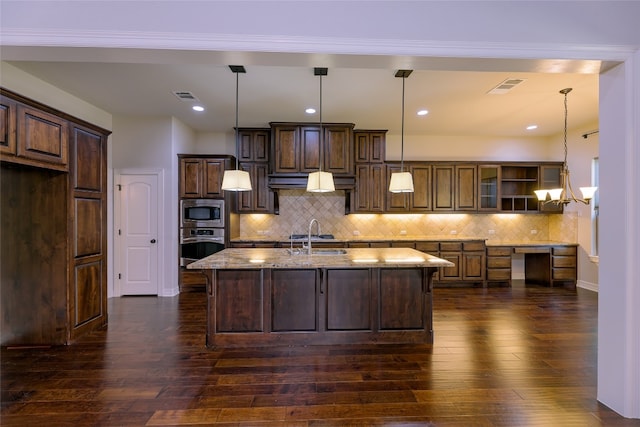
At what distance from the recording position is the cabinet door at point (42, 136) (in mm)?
2707

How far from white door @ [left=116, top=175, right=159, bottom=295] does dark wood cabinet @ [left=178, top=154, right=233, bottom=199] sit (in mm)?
435

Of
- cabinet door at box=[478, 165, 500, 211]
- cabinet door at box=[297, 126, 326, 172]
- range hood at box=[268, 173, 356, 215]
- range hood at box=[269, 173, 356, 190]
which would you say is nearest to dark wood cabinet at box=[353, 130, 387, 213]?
range hood at box=[268, 173, 356, 215]

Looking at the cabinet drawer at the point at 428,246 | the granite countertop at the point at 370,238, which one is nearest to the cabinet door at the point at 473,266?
the granite countertop at the point at 370,238

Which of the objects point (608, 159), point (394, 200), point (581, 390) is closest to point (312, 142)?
point (394, 200)

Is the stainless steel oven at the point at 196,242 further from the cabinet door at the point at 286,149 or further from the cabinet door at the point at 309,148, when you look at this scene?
the cabinet door at the point at 309,148

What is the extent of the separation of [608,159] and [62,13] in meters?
3.53

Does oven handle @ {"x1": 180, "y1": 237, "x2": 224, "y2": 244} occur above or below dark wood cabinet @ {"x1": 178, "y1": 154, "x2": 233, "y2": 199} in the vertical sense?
below

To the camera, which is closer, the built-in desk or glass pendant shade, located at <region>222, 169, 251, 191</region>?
glass pendant shade, located at <region>222, 169, 251, 191</region>

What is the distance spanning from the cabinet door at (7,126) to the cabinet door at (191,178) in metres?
2.66

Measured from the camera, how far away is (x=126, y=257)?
16.9 feet

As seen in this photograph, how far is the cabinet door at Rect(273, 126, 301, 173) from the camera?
5.39 metres

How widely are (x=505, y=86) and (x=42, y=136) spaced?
16.0ft

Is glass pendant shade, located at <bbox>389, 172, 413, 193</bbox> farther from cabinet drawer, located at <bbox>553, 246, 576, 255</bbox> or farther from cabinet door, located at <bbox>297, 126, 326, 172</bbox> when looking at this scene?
cabinet drawer, located at <bbox>553, 246, 576, 255</bbox>

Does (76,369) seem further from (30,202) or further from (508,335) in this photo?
(508,335)
